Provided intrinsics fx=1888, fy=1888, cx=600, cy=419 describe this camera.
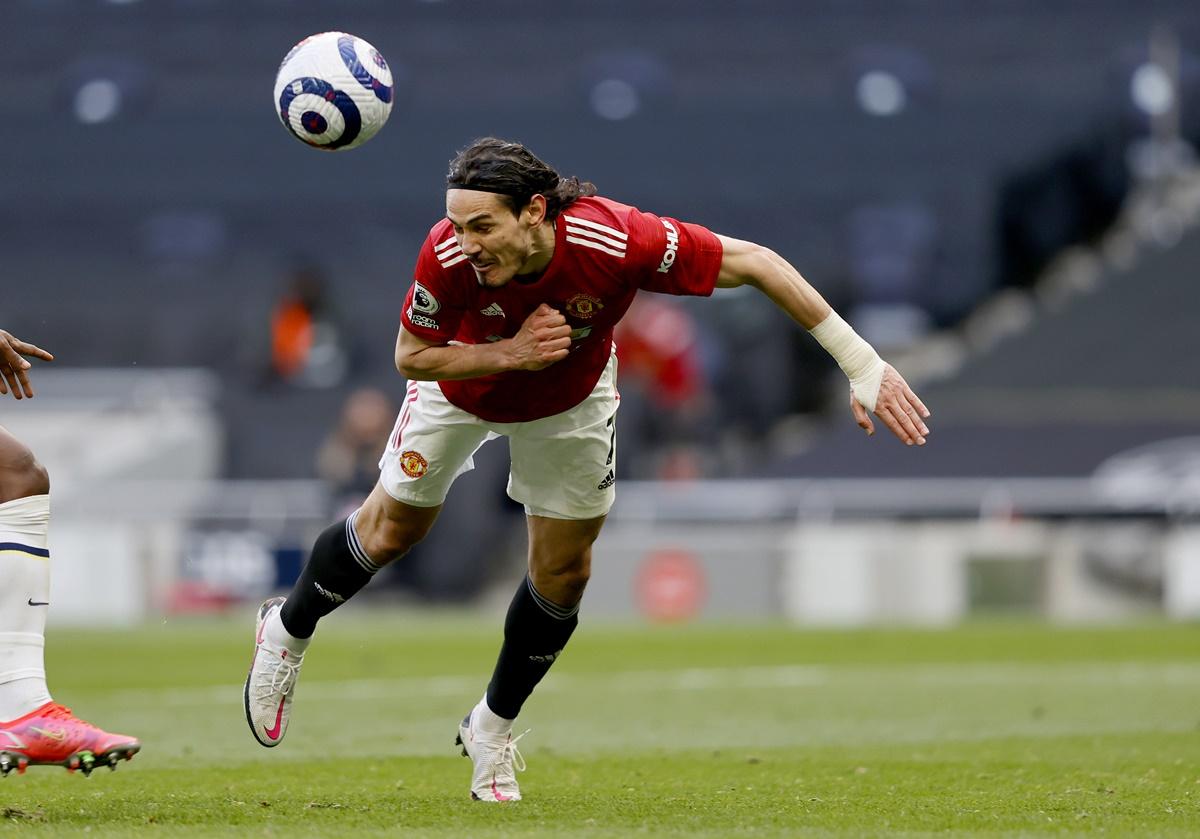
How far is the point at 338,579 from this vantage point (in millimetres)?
6227

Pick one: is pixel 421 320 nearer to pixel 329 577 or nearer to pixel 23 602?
pixel 329 577

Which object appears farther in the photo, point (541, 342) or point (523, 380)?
point (523, 380)

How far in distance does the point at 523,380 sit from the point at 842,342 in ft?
3.24

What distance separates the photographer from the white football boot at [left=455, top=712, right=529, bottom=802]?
5.86 m

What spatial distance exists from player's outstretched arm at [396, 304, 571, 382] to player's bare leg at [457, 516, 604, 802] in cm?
83

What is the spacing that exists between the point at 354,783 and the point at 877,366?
2.20 m

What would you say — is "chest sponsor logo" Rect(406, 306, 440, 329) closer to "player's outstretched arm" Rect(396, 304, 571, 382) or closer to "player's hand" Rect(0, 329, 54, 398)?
"player's outstretched arm" Rect(396, 304, 571, 382)

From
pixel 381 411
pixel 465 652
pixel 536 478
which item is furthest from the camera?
pixel 381 411

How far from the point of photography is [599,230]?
5551 millimetres

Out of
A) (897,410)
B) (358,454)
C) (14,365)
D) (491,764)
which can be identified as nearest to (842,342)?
(897,410)

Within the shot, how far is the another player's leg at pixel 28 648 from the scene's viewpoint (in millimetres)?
5141

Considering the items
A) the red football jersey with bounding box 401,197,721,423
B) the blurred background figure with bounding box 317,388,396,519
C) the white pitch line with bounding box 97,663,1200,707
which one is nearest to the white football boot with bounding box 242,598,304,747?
the red football jersey with bounding box 401,197,721,423

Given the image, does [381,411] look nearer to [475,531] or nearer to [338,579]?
[475,531]

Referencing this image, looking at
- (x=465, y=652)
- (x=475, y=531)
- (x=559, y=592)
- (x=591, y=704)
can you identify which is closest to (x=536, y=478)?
(x=559, y=592)
